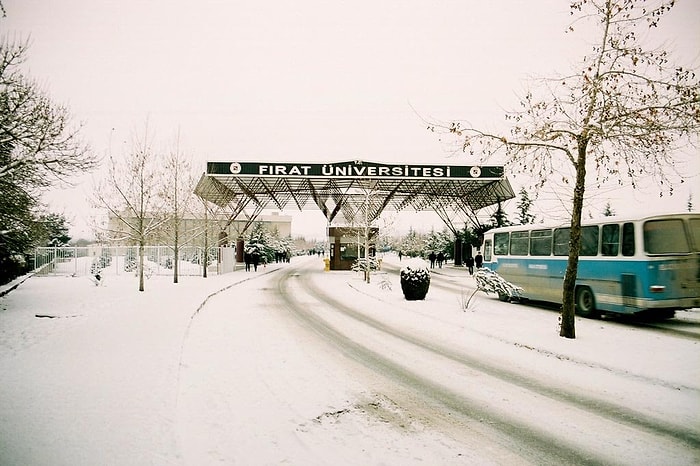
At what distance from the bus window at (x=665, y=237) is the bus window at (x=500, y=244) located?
279 inches

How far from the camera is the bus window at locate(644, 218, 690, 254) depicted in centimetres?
1106

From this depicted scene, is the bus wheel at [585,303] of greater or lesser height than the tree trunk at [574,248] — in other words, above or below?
below

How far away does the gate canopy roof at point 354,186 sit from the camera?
1315 inches

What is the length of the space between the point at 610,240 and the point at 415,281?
670cm

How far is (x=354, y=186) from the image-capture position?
128 ft

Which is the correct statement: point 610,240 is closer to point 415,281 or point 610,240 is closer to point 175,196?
point 415,281

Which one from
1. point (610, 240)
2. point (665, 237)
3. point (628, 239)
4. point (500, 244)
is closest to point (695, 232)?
point (665, 237)

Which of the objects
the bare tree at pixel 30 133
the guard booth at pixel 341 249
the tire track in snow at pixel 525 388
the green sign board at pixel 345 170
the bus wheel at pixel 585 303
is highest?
the green sign board at pixel 345 170

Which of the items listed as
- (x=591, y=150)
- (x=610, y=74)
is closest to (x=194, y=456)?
(x=591, y=150)

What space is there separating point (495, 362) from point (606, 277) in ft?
21.4

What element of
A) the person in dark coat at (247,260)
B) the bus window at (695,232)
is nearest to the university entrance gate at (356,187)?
the person in dark coat at (247,260)

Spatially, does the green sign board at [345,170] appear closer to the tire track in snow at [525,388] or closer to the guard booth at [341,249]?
the guard booth at [341,249]

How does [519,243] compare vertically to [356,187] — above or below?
below

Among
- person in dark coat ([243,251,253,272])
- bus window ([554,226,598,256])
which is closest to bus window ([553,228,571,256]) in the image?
bus window ([554,226,598,256])
